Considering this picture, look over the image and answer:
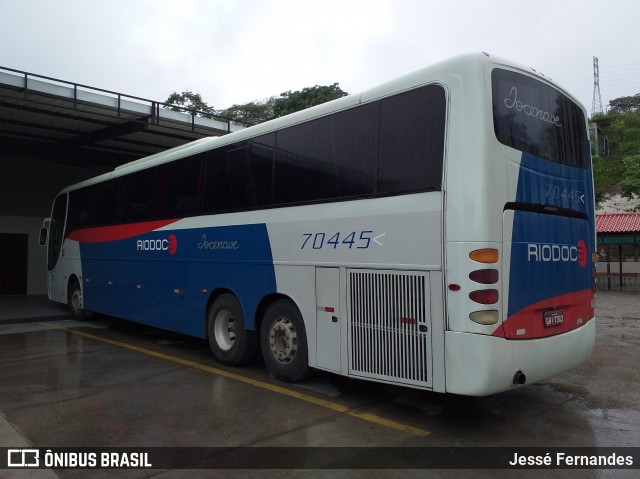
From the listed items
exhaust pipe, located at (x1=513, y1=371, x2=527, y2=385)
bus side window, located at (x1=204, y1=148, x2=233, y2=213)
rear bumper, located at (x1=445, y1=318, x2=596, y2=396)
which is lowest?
exhaust pipe, located at (x1=513, y1=371, x2=527, y2=385)

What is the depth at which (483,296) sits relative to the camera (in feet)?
14.4

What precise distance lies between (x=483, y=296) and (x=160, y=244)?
19.7ft

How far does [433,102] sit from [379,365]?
2.65 meters

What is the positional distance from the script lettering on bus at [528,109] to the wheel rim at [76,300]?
11.0m

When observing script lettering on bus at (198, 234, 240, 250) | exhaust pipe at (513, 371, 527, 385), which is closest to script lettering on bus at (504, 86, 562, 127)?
exhaust pipe at (513, 371, 527, 385)

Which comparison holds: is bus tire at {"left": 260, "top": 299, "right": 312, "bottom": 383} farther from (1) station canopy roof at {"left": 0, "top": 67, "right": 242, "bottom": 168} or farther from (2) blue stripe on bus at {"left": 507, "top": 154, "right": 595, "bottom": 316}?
(1) station canopy roof at {"left": 0, "top": 67, "right": 242, "bottom": 168}

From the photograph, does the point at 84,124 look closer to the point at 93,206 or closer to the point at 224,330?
the point at 93,206

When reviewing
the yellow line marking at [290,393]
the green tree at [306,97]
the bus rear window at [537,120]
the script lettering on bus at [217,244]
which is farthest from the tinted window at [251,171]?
the green tree at [306,97]

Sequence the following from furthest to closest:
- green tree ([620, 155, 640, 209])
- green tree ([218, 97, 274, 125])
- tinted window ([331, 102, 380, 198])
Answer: green tree ([218, 97, 274, 125]), green tree ([620, 155, 640, 209]), tinted window ([331, 102, 380, 198])

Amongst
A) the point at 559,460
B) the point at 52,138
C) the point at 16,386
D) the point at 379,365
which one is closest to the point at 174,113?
the point at 52,138

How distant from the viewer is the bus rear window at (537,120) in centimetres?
475

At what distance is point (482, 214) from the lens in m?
4.39

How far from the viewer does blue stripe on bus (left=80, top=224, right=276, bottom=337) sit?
22.4 ft

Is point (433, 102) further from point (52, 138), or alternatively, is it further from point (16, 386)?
point (52, 138)
